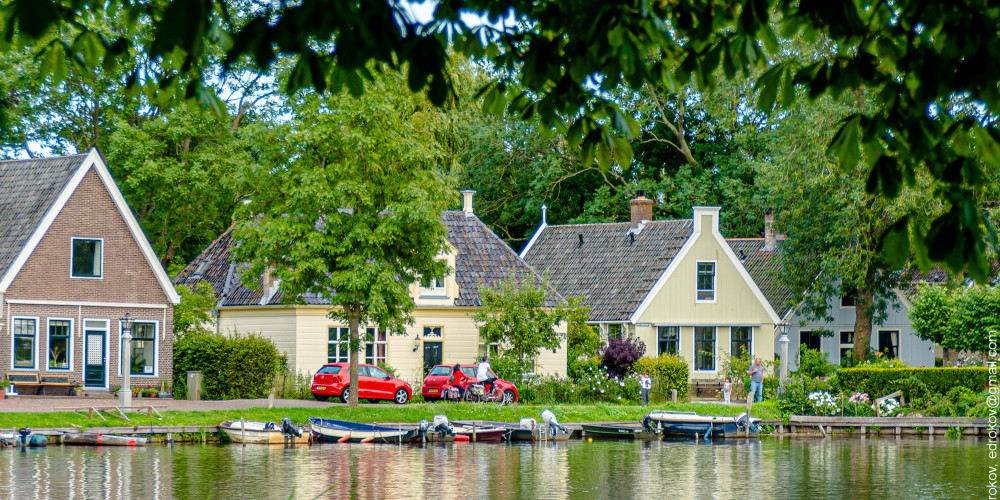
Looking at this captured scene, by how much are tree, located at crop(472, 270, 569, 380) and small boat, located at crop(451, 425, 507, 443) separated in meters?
4.99

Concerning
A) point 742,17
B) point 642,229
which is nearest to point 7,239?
point 642,229

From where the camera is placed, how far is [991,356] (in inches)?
1497

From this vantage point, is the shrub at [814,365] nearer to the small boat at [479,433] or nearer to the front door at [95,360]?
the small boat at [479,433]

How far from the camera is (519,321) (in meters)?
37.0

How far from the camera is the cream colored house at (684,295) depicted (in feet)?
150

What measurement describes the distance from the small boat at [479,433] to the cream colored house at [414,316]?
7.14m

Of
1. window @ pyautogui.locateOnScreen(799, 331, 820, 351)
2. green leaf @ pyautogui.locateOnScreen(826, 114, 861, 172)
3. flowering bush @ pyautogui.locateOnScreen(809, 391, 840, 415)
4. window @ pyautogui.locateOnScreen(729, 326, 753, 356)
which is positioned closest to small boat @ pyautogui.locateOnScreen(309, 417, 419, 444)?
flowering bush @ pyautogui.locateOnScreen(809, 391, 840, 415)

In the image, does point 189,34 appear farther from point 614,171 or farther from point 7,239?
point 614,171

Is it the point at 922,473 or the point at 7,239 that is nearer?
the point at 922,473

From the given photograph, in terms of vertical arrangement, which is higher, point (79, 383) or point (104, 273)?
point (104, 273)

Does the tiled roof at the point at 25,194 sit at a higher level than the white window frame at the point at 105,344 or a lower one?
higher

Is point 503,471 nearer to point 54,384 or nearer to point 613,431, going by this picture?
point 613,431

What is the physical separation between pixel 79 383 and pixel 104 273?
138 inches

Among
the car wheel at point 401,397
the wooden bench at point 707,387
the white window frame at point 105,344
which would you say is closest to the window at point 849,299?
the wooden bench at point 707,387
